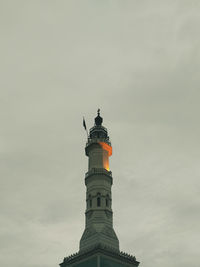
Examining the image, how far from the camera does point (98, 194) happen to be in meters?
107

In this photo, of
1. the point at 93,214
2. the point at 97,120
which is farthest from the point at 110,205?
the point at 97,120

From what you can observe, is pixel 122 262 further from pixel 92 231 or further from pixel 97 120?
pixel 97 120

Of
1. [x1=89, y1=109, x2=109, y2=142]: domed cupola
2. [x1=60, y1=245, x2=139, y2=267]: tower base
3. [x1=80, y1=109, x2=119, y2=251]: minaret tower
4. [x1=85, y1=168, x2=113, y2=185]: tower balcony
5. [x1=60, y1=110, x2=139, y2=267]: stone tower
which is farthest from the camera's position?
[x1=89, y1=109, x2=109, y2=142]: domed cupola

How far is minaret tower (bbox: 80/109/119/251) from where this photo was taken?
327ft

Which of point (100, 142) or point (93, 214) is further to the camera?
point (100, 142)

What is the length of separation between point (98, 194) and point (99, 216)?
5.81 meters

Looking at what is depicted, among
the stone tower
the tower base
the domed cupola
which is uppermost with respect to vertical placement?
the domed cupola

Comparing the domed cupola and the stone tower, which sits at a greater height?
the domed cupola

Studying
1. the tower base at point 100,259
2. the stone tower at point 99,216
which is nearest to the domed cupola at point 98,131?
the stone tower at point 99,216

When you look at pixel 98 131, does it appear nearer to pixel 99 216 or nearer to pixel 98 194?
pixel 98 194

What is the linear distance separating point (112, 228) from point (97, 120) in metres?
31.7

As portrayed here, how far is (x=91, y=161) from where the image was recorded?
113250 mm

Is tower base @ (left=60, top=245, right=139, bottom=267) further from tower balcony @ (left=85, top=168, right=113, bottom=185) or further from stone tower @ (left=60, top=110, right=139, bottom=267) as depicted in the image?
tower balcony @ (left=85, top=168, right=113, bottom=185)

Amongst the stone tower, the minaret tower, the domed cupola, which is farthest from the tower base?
the domed cupola
